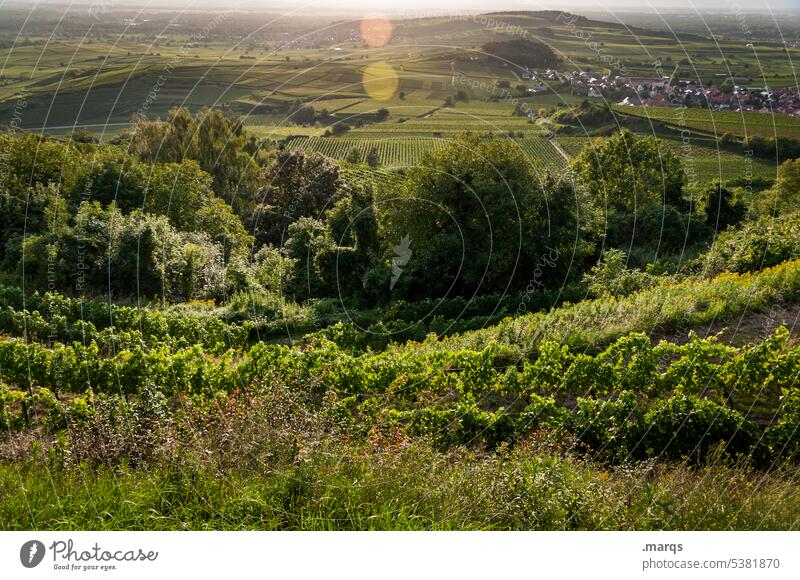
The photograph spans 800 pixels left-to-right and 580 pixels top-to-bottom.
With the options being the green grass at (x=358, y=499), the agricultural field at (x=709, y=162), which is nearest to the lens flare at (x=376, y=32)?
the agricultural field at (x=709, y=162)

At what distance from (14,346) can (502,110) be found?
19.4 meters

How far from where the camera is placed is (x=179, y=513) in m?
6.12

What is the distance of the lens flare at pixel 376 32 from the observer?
18.1 m

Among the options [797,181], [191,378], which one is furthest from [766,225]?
[191,378]

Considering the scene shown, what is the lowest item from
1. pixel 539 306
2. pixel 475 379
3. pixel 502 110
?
pixel 539 306

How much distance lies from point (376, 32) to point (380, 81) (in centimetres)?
483

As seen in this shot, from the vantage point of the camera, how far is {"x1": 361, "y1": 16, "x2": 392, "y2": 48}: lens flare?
18.1 metres

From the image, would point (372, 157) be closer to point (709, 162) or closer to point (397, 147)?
point (397, 147)

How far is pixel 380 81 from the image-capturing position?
23.3 meters

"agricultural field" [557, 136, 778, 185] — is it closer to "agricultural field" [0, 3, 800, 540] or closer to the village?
"agricultural field" [0, 3, 800, 540]

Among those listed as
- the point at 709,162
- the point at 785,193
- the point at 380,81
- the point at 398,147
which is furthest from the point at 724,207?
the point at 380,81

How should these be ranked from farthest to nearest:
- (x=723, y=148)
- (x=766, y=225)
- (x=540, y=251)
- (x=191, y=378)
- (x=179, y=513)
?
1. (x=723, y=148)
2. (x=540, y=251)
3. (x=766, y=225)
4. (x=191, y=378)
5. (x=179, y=513)

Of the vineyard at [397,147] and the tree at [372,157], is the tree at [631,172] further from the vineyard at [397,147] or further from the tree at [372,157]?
the tree at [372,157]

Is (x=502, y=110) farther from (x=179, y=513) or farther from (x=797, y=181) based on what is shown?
(x=179, y=513)
